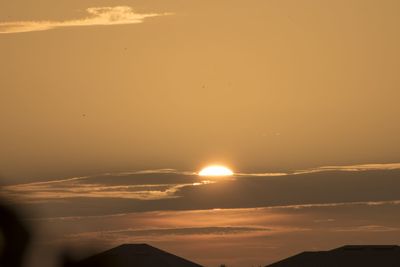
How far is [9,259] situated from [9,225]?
4171 millimetres

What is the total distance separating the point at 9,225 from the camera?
187875 millimetres

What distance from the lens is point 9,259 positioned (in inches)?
7392
